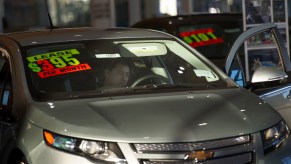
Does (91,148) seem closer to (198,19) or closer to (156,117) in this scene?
(156,117)

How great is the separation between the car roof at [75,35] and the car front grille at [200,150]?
1.54 metres

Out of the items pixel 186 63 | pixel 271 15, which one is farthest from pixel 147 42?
pixel 271 15

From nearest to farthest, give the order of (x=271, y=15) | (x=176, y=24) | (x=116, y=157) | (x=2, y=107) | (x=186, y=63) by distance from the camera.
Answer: (x=116, y=157)
(x=2, y=107)
(x=186, y=63)
(x=271, y=15)
(x=176, y=24)

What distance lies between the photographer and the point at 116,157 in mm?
4352

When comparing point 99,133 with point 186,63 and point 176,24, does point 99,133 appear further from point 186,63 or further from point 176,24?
point 176,24

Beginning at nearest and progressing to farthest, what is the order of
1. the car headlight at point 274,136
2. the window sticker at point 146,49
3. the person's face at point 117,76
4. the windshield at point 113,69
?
the car headlight at point 274,136 < the windshield at point 113,69 < the person's face at point 117,76 < the window sticker at point 146,49

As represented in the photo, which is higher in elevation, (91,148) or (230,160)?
(91,148)

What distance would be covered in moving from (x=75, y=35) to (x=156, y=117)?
1.37 meters

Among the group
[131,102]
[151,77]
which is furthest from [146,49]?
[131,102]

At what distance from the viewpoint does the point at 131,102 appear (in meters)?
4.89

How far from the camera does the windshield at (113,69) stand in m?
5.23

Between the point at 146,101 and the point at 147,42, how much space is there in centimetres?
102

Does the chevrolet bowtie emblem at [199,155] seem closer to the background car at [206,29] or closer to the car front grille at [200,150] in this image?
the car front grille at [200,150]

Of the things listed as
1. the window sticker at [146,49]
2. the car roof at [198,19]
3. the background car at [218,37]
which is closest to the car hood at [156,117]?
the window sticker at [146,49]
